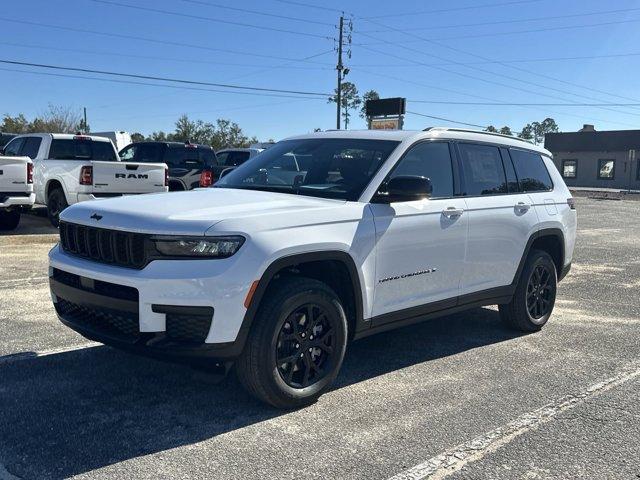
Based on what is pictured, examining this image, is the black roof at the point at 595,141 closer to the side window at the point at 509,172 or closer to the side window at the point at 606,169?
the side window at the point at 606,169

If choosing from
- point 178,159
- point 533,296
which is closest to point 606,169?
point 178,159

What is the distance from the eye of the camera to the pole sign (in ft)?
90.5

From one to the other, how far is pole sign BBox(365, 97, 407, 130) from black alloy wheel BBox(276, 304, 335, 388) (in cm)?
2357

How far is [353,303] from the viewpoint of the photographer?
4469mm

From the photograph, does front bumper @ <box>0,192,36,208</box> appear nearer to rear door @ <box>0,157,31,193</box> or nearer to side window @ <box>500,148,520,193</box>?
rear door @ <box>0,157,31,193</box>

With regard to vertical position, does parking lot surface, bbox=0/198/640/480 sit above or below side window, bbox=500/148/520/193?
below

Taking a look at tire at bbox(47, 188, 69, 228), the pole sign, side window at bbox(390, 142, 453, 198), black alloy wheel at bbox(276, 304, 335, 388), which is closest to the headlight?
black alloy wheel at bbox(276, 304, 335, 388)

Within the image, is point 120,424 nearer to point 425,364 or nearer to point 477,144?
point 425,364

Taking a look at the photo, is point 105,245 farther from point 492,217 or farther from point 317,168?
point 492,217

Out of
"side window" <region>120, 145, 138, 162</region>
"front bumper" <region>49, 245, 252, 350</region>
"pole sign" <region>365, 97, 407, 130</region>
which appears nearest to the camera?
"front bumper" <region>49, 245, 252, 350</region>

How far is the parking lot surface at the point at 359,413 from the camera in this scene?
3.46 m

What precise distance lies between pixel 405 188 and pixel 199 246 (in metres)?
1.56

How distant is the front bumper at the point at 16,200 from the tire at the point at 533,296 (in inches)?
359

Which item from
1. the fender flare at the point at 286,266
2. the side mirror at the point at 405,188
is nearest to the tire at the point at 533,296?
the side mirror at the point at 405,188
